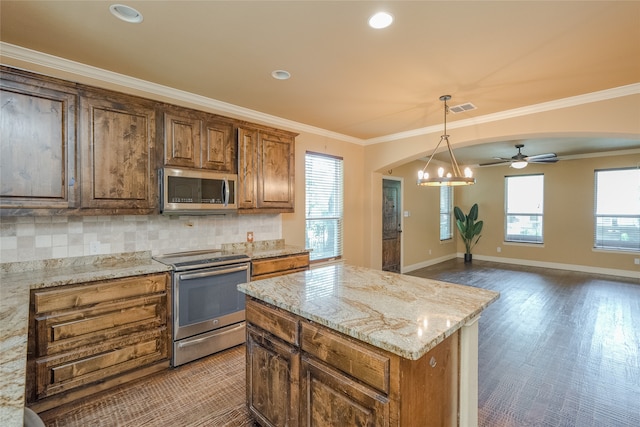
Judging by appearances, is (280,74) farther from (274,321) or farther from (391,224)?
(391,224)

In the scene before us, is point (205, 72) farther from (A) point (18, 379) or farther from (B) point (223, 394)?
→ (B) point (223, 394)

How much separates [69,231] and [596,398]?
460 centimetres

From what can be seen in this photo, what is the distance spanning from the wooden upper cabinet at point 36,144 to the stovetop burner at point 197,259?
3.04 ft

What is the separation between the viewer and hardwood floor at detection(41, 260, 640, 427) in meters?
2.15

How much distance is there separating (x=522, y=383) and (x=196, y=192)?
11.4 ft

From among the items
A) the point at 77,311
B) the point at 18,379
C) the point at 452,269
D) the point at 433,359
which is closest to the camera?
the point at 18,379

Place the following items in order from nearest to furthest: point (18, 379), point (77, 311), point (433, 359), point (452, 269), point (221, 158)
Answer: point (18, 379)
point (433, 359)
point (77, 311)
point (221, 158)
point (452, 269)

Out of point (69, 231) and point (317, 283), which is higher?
point (69, 231)

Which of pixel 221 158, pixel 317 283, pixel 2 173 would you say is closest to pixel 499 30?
pixel 317 283

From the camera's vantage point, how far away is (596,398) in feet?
7.73

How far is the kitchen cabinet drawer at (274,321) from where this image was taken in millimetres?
1662

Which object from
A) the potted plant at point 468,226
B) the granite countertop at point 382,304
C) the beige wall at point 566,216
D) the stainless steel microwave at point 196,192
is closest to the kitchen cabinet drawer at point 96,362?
the stainless steel microwave at point 196,192

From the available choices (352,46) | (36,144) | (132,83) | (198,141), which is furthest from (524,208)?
(36,144)

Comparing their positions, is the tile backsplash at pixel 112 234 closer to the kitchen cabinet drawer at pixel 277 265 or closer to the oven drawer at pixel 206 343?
the kitchen cabinet drawer at pixel 277 265
